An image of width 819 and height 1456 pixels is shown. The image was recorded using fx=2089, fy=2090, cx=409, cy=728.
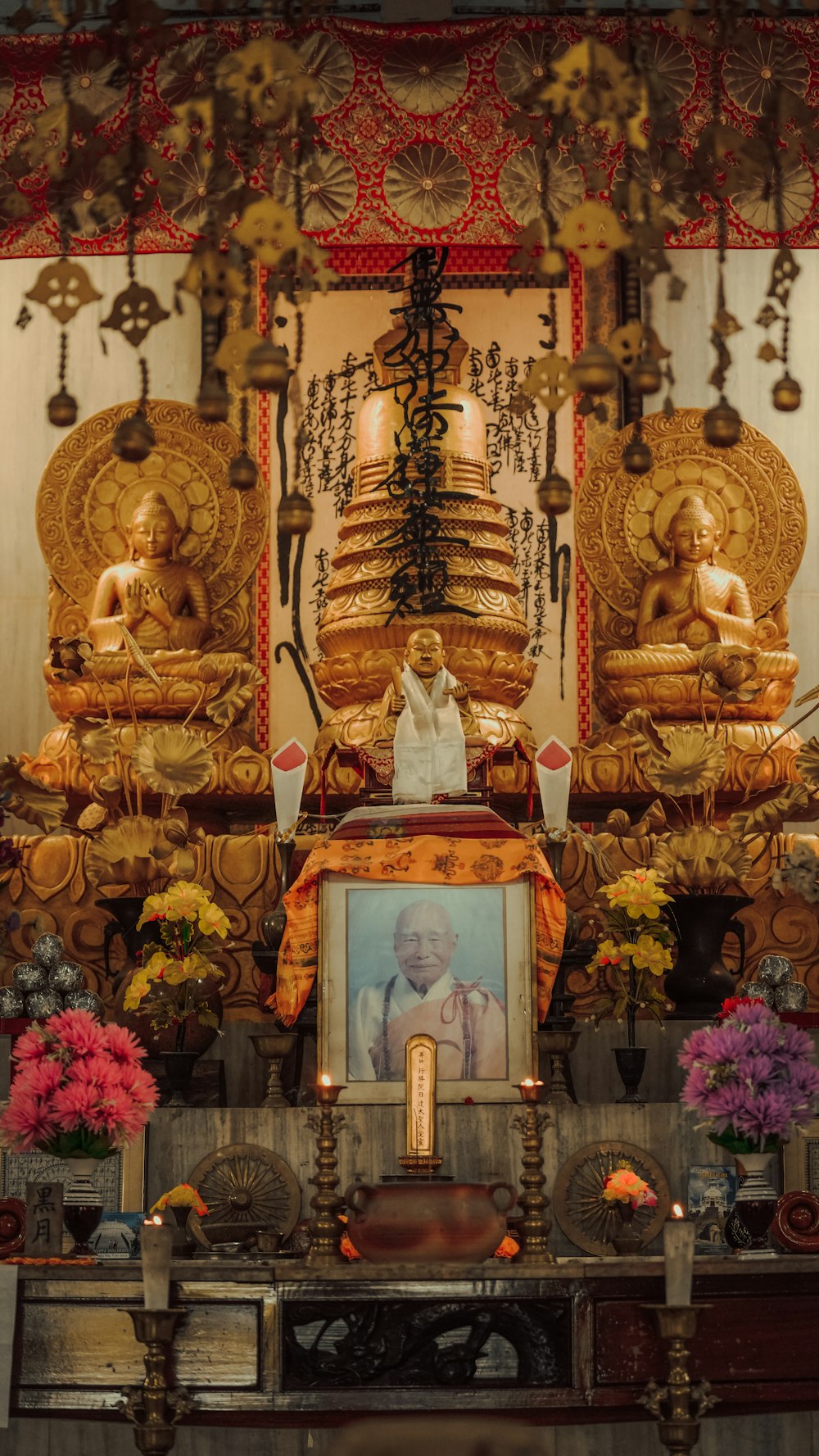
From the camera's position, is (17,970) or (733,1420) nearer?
(733,1420)

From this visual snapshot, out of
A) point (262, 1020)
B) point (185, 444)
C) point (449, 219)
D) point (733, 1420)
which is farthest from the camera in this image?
point (185, 444)

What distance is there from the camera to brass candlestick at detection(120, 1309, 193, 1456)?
140 inches

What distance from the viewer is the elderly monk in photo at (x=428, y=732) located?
6242 millimetres

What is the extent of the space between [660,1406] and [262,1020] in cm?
276

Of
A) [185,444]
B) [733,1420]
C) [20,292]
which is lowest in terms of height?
[733,1420]

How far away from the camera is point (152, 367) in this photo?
8.96 m

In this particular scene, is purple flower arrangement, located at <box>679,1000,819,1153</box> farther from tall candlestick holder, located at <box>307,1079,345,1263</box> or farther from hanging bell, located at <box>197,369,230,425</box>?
hanging bell, located at <box>197,369,230,425</box>

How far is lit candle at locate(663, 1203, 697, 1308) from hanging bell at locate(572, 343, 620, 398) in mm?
1403

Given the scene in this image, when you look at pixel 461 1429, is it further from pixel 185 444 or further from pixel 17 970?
pixel 185 444

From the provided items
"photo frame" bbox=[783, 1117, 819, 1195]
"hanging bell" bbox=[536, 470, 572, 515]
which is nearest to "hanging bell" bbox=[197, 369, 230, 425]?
"hanging bell" bbox=[536, 470, 572, 515]

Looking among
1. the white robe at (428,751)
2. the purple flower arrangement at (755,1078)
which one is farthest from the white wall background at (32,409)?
the purple flower arrangement at (755,1078)

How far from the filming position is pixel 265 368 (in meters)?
3.41

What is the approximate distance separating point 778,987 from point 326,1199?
2.14 metres

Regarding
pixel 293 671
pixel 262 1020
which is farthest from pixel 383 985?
pixel 293 671
